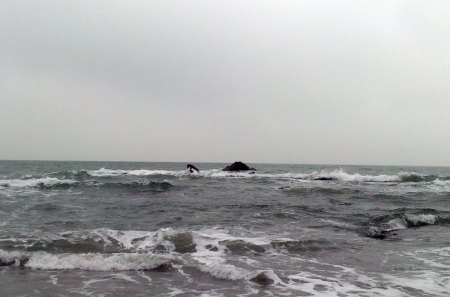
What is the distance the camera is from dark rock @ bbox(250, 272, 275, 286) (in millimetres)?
5846

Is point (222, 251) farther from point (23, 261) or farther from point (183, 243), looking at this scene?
point (23, 261)

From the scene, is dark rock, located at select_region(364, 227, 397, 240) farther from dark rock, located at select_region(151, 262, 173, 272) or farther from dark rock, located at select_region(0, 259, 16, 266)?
dark rock, located at select_region(0, 259, 16, 266)

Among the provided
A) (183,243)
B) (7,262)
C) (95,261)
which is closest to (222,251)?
(183,243)

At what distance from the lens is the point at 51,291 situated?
210 inches

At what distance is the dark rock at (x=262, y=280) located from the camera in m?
5.85

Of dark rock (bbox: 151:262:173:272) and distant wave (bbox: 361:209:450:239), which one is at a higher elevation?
distant wave (bbox: 361:209:450:239)

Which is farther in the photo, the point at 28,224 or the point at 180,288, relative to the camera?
the point at 28,224

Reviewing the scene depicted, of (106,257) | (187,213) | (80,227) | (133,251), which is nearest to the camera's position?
(106,257)

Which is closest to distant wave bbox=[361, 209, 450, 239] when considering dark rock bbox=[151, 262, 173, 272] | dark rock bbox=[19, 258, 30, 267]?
dark rock bbox=[151, 262, 173, 272]

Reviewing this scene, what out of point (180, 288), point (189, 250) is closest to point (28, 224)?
point (189, 250)

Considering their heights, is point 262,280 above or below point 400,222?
below

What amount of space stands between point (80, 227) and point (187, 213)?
3.99m

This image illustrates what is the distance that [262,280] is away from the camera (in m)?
5.94

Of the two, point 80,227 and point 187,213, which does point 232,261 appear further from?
point 187,213
